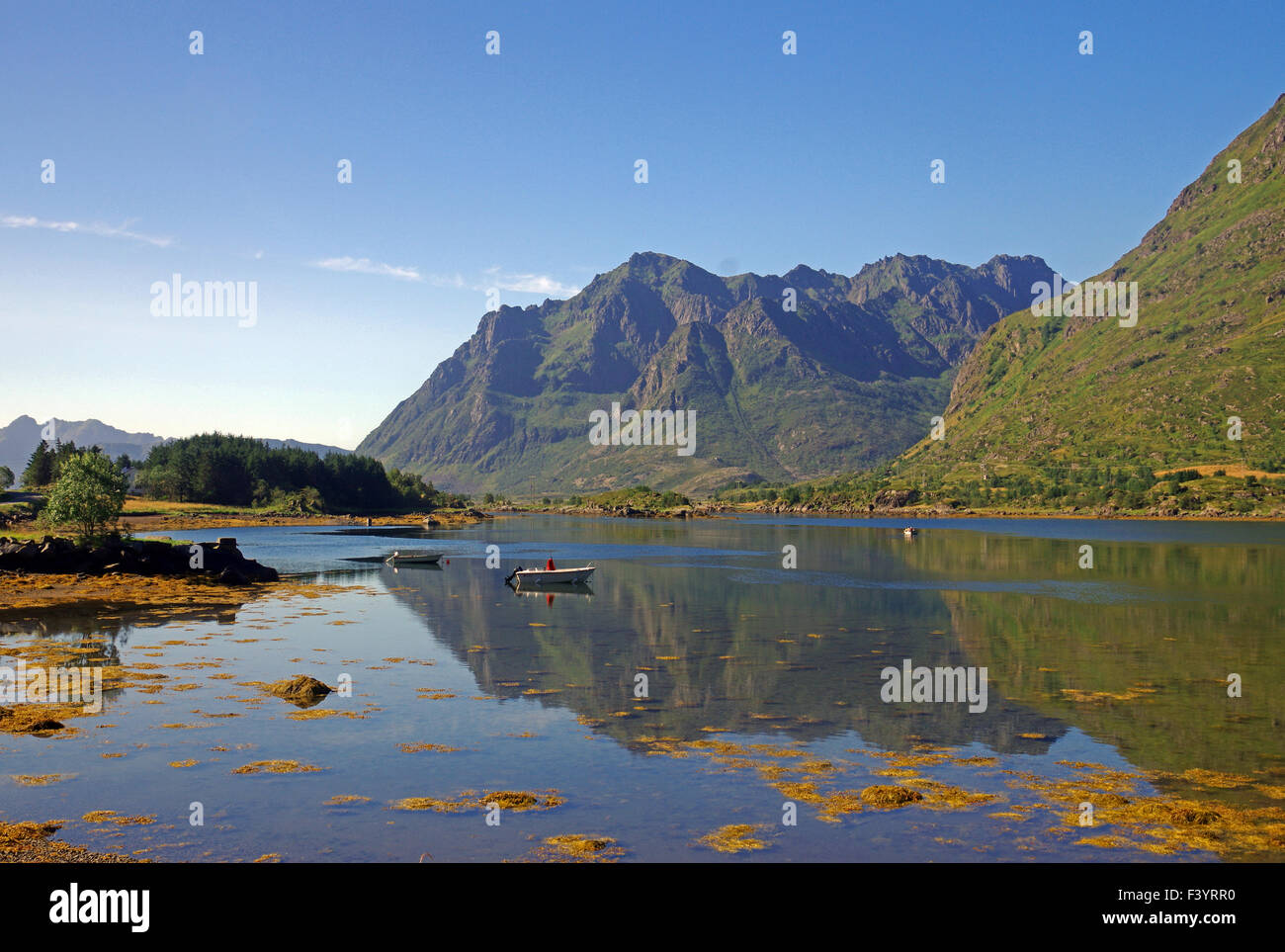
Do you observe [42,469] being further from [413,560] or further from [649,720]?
[649,720]

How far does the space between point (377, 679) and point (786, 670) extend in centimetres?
1861

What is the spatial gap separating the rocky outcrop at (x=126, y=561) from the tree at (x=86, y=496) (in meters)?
3.00

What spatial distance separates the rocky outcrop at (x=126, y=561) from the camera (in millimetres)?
74938

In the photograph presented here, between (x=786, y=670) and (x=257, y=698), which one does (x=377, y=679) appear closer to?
(x=257, y=698)

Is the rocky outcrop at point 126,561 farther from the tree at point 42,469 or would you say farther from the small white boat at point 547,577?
the tree at point 42,469

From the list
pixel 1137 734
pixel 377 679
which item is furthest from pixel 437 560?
pixel 1137 734

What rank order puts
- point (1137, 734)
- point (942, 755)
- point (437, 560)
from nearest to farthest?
1. point (942, 755)
2. point (1137, 734)
3. point (437, 560)

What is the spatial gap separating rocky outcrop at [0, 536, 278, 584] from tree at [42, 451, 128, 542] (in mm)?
3002

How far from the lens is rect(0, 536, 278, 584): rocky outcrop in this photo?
74.9m

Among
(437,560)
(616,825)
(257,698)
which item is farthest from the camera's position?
(437,560)

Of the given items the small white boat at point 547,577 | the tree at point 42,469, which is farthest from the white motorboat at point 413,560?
the tree at point 42,469

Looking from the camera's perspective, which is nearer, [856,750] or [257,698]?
[856,750]

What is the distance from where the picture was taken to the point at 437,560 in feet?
361
